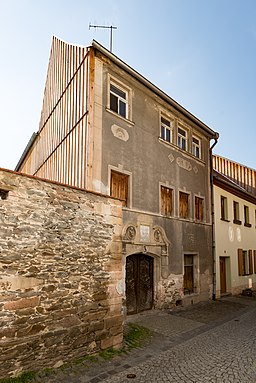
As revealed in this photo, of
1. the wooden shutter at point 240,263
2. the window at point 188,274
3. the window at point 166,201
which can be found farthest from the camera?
the wooden shutter at point 240,263

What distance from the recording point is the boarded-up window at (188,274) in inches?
512

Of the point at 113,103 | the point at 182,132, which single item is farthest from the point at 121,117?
the point at 182,132

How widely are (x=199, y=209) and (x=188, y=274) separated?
10.5 feet

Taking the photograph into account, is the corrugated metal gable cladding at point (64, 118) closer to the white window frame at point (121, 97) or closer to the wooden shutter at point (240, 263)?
the white window frame at point (121, 97)

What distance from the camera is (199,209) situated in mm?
14555

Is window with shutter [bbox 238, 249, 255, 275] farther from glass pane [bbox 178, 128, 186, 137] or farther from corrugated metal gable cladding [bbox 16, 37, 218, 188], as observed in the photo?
glass pane [bbox 178, 128, 186, 137]

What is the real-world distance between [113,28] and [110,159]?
7340 millimetres

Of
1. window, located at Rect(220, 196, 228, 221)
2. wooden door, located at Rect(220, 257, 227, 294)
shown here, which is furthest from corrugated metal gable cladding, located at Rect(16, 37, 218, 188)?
wooden door, located at Rect(220, 257, 227, 294)

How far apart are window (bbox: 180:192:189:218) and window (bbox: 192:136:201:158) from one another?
2438mm

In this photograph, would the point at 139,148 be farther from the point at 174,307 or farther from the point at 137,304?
the point at 174,307

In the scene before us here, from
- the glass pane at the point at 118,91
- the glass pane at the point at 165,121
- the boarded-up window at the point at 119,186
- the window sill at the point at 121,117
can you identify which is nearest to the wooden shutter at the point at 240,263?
the glass pane at the point at 165,121

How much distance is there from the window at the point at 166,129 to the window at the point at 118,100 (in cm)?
228

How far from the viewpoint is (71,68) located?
11672 millimetres

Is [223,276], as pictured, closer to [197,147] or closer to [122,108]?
[197,147]
